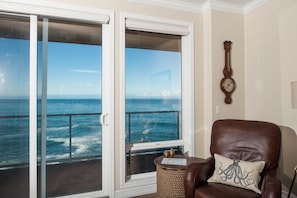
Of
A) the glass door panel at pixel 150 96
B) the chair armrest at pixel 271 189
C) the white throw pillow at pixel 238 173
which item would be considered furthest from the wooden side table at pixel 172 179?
the chair armrest at pixel 271 189

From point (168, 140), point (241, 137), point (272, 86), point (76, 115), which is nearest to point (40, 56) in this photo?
point (76, 115)

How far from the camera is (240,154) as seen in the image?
228 centimetres

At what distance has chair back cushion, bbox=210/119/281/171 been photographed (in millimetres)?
2146

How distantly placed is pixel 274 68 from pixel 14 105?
326cm

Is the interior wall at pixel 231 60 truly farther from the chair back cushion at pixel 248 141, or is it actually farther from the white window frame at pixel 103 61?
the white window frame at pixel 103 61

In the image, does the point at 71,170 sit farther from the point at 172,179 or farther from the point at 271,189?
the point at 271,189

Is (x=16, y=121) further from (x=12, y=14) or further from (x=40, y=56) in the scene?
(x=12, y=14)

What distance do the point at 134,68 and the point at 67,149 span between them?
1736 millimetres

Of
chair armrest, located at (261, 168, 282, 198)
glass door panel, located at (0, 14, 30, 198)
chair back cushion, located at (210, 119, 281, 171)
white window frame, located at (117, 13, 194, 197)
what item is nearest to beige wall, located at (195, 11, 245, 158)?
white window frame, located at (117, 13, 194, 197)

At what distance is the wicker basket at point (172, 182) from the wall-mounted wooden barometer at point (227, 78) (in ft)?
4.54

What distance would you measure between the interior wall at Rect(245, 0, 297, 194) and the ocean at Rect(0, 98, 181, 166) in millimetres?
1176

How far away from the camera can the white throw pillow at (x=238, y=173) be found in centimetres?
194

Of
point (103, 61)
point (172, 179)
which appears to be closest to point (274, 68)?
point (172, 179)

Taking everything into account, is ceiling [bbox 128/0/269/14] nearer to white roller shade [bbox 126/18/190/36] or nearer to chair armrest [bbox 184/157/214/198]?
white roller shade [bbox 126/18/190/36]
